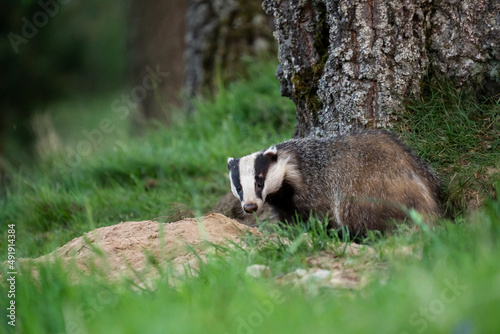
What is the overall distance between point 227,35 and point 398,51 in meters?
3.70

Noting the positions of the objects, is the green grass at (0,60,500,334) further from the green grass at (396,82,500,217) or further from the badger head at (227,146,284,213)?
the badger head at (227,146,284,213)

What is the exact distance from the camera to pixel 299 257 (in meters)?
2.88

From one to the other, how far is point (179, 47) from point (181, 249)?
24.6 feet

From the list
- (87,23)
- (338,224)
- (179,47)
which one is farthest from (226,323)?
(87,23)

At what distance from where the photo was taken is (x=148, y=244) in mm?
3457

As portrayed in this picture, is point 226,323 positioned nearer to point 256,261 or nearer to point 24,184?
point 256,261

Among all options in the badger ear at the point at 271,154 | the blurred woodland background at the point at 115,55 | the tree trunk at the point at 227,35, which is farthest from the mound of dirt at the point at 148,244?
the tree trunk at the point at 227,35

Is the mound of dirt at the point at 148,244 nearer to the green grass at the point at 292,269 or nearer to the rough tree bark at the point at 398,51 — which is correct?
the green grass at the point at 292,269

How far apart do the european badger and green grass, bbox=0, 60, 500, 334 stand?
11.4 inches

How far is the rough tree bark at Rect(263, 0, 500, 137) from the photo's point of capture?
4.12 m

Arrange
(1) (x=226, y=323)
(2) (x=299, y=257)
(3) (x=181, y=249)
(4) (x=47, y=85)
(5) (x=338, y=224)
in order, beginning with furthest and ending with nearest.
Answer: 1. (4) (x=47, y=85)
2. (5) (x=338, y=224)
3. (3) (x=181, y=249)
4. (2) (x=299, y=257)
5. (1) (x=226, y=323)

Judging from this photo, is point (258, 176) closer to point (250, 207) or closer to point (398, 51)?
point (250, 207)

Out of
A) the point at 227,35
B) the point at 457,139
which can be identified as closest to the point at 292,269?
the point at 457,139

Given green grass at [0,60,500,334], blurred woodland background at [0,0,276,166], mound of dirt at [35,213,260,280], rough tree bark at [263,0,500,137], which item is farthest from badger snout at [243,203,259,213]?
blurred woodland background at [0,0,276,166]
